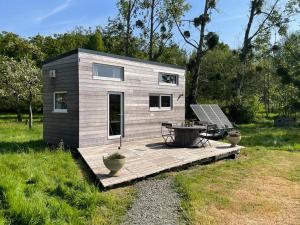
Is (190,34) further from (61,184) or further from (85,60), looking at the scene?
(61,184)

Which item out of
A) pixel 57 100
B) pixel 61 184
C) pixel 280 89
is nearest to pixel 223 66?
pixel 280 89

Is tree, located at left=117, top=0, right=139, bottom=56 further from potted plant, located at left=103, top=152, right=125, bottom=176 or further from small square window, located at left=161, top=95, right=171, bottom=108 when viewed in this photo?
potted plant, located at left=103, top=152, right=125, bottom=176

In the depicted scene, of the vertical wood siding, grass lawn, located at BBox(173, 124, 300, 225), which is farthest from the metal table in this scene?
the vertical wood siding

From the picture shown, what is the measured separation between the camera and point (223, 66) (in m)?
29.3

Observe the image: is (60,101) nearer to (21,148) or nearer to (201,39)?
(21,148)

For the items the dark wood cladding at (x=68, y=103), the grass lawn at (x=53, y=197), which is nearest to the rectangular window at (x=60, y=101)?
the dark wood cladding at (x=68, y=103)

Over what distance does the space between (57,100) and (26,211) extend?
22.0ft

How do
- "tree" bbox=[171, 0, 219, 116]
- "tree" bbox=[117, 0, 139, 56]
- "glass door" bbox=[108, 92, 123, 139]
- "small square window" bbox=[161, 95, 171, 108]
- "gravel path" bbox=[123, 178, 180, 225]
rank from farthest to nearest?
"tree" bbox=[117, 0, 139, 56] → "tree" bbox=[171, 0, 219, 116] → "small square window" bbox=[161, 95, 171, 108] → "glass door" bbox=[108, 92, 123, 139] → "gravel path" bbox=[123, 178, 180, 225]

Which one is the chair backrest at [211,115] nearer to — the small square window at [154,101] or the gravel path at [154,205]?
the small square window at [154,101]

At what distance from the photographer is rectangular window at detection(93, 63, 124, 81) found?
10000 mm

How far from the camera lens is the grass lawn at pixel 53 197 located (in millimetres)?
4465

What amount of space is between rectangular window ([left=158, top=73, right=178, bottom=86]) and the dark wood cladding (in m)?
4.39

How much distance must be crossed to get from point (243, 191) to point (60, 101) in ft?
22.9

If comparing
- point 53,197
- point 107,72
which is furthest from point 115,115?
point 53,197
